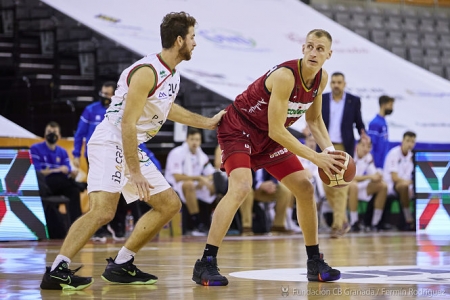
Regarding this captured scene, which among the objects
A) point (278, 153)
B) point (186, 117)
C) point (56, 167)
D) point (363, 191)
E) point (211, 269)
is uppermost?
point (186, 117)

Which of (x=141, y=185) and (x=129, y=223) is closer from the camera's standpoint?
(x=141, y=185)

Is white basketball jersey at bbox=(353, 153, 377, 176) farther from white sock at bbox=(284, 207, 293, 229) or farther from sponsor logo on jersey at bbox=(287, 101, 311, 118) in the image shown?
sponsor logo on jersey at bbox=(287, 101, 311, 118)

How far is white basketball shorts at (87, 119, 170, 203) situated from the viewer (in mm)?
5348

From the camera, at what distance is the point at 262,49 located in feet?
60.6

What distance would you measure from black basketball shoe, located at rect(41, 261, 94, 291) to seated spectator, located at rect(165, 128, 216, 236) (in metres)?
7.75

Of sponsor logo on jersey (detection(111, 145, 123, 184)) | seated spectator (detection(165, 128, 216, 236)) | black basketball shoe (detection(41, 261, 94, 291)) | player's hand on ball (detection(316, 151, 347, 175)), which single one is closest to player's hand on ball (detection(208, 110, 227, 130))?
sponsor logo on jersey (detection(111, 145, 123, 184))

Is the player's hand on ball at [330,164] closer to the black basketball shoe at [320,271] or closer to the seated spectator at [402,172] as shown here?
the black basketball shoe at [320,271]

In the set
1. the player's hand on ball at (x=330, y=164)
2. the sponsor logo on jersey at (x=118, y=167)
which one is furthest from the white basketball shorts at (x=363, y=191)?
the sponsor logo on jersey at (x=118, y=167)

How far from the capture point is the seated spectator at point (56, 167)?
38.7ft

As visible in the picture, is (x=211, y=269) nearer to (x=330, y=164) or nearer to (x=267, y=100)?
(x=330, y=164)

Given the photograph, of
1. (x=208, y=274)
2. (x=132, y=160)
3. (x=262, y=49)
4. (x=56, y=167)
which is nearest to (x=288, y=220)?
(x=56, y=167)

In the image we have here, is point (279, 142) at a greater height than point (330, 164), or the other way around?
point (279, 142)

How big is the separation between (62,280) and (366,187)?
9689mm

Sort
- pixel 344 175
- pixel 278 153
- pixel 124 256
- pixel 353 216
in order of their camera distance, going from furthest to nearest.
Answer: pixel 353 216, pixel 278 153, pixel 124 256, pixel 344 175
